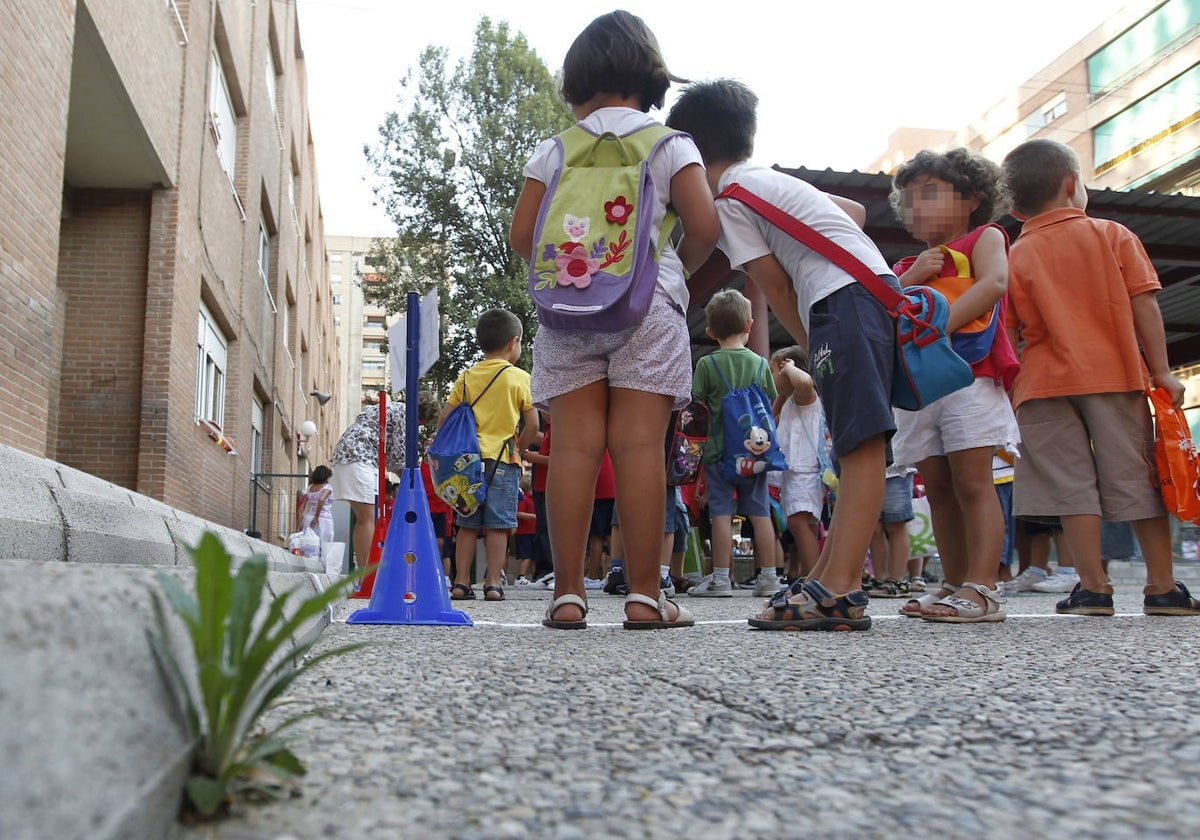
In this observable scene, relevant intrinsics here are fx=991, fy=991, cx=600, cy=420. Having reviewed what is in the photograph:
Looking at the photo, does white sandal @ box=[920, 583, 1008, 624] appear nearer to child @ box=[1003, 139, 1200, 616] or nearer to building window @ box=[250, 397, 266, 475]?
child @ box=[1003, 139, 1200, 616]

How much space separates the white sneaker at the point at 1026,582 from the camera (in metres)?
6.99

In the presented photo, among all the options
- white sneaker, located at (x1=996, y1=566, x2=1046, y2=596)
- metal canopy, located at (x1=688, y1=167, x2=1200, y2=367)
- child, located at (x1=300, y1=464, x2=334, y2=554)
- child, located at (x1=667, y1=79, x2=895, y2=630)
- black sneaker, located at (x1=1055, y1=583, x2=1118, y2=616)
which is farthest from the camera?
child, located at (x1=300, y1=464, x2=334, y2=554)

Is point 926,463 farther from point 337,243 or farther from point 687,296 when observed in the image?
point 337,243

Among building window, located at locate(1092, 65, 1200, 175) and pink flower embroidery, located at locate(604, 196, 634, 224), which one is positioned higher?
building window, located at locate(1092, 65, 1200, 175)

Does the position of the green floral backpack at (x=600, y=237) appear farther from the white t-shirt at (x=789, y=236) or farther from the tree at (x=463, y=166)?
the tree at (x=463, y=166)

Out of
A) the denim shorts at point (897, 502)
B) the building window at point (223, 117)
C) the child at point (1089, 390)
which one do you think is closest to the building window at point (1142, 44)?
the building window at point (223, 117)

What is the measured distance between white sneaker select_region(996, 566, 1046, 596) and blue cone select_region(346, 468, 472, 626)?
486 centimetres

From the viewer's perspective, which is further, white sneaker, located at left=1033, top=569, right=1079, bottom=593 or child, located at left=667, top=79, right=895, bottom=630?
white sneaker, located at left=1033, top=569, right=1079, bottom=593

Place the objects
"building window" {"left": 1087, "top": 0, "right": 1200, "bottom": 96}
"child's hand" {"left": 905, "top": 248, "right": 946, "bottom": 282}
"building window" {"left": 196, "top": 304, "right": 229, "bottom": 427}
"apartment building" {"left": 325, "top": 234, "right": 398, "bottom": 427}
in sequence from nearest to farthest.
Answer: "child's hand" {"left": 905, "top": 248, "right": 946, "bottom": 282}
"building window" {"left": 196, "top": 304, "right": 229, "bottom": 427}
"building window" {"left": 1087, "top": 0, "right": 1200, "bottom": 96}
"apartment building" {"left": 325, "top": 234, "right": 398, "bottom": 427}

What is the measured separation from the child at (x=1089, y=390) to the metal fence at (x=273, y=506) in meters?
12.5

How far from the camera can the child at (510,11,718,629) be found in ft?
10.3

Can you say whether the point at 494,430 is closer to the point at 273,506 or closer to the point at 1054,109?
the point at 273,506

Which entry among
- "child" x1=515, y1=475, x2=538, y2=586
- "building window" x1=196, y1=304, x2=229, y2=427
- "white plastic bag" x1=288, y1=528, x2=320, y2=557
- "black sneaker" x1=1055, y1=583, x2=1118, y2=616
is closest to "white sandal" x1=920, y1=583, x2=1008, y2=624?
"black sneaker" x1=1055, y1=583, x2=1118, y2=616

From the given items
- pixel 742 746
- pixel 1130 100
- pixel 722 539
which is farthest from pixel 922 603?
pixel 1130 100
